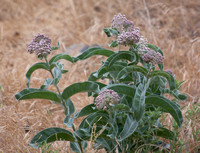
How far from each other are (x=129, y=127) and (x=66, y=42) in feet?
10.7

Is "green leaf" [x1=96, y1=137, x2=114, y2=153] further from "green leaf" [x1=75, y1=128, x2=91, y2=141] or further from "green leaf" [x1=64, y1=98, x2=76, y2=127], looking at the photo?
"green leaf" [x1=64, y1=98, x2=76, y2=127]

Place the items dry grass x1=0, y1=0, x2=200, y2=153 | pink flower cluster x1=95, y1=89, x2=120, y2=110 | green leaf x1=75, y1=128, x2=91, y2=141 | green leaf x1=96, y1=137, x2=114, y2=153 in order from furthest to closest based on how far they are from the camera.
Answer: dry grass x1=0, y1=0, x2=200, y2=153
green leaf x1=96, y1=137, x2=114, y2=153
green leaf x1=75, y1=128, x2=91, y2=141
pink flower cluster x1=95, y1=89, x2=120, y2=110

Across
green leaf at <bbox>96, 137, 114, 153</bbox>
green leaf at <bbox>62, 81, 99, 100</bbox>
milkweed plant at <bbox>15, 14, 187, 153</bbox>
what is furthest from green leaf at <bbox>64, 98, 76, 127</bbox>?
green leaf at <bbox>96, 137, 114, 153</bbox>

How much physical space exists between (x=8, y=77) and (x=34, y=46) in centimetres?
179

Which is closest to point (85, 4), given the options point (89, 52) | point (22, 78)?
point (22, 78)

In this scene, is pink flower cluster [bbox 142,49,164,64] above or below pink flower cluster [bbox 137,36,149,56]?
below

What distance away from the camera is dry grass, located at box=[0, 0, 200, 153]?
7.26ft

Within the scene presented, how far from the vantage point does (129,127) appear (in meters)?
1.46

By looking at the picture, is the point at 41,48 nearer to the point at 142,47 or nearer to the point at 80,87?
the point at 80,87

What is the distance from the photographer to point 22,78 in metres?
3.17

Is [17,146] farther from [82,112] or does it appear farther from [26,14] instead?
[26,14]

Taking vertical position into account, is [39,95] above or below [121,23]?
below

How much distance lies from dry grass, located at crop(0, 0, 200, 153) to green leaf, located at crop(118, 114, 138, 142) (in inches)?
17.4

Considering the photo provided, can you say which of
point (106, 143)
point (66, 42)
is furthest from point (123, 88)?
point (66, 42)
